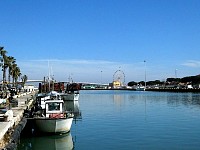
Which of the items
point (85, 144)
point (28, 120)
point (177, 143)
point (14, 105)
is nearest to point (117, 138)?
point (85, 144)

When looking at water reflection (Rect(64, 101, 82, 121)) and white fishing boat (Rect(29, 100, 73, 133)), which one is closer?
white fishing boat (Rect(29, 100, 73, 133))


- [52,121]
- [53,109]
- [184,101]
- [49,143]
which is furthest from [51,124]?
[184,101]

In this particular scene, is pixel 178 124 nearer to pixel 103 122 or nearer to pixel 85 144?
pixel 103 122

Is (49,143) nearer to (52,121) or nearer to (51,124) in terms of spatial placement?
(51,124)

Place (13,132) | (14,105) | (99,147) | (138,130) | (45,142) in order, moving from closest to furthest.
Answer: (13,132)
(99,147)
(45,142)
(138,130)
(14,105)

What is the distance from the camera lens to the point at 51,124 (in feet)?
102

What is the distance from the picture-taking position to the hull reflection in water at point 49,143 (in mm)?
29141

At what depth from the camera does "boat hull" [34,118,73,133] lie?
31125 mm

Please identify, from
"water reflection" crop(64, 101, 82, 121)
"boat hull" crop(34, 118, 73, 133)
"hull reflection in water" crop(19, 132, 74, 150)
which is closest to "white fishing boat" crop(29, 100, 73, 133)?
"boat hull" crop(34, 118, 73, 133)

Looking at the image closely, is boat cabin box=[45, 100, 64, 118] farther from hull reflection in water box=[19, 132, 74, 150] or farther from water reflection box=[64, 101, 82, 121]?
water reflection box=[64, 101, 82, 121]

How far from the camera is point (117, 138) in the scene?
32.2 metres

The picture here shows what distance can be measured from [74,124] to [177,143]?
55.1 feet

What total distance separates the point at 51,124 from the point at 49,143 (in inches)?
68.9

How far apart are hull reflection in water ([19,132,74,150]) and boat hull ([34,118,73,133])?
620 millimetres
